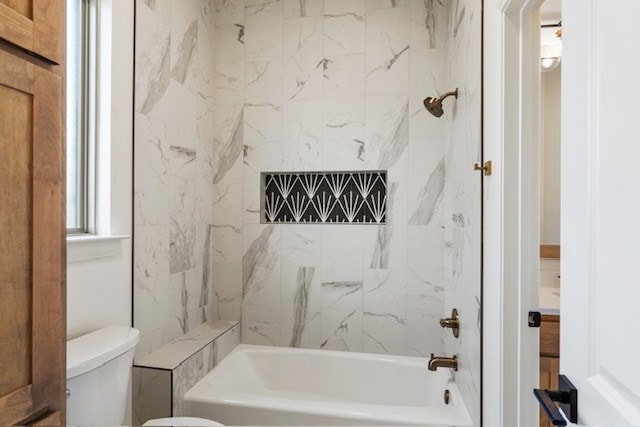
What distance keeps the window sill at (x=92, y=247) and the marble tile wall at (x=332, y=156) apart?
94 cm

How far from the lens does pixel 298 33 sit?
241 centimetres

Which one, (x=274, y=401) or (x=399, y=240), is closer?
(x=274, y=401)

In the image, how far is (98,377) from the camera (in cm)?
117

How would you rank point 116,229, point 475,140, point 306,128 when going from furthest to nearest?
point 306,128 < point 116,229 < point 475,140

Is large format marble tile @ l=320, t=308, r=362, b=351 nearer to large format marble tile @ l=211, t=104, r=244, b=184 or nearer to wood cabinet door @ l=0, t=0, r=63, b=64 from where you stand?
large format marble tile @ l=211, t=104, r=244, b=184

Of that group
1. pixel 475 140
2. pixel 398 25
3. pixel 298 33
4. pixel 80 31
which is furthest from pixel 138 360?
pixel 398 25

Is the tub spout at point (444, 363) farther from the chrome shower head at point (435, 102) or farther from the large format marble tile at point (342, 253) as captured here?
the chrome shower head at point (435, 102)

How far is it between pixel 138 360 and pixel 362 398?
4.20 ft

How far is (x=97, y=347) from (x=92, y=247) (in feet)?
1.34

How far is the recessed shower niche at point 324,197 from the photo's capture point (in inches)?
94.4

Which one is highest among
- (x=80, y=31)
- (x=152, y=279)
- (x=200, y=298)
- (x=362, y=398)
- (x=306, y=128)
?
(x=80, y=31)

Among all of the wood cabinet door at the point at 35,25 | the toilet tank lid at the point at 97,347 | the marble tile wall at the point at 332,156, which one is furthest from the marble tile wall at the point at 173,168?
the wood cabinet door at the point at 35,25

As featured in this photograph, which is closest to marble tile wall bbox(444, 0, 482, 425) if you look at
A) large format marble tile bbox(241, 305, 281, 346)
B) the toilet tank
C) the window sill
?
large format marble tile bbox(241, 305, 281, 346)

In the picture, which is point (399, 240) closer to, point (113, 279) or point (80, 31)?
point (113, 279)
